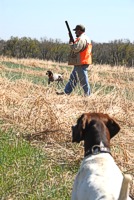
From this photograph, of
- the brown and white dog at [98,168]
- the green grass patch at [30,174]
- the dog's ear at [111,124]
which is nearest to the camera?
the brown and white dog at [98,168]

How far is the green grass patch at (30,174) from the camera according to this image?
16.6ft

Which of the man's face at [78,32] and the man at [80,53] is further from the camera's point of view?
the man's face at [78,32]

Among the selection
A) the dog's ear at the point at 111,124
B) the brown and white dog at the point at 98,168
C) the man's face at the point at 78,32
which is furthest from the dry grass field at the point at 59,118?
the man's face at the point at 78,32

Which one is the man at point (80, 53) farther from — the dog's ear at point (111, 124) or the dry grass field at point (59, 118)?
the dog's ear at point (111, 124)

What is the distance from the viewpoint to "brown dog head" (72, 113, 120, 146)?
14.2 ft

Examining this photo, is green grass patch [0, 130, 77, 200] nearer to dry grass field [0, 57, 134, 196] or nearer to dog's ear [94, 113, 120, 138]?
dry grass field [0, 57, 134, 196]

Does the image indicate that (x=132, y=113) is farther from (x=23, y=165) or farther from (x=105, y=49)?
(x=105, y=49)

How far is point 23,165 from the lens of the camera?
5.78m

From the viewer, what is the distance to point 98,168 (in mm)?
3891

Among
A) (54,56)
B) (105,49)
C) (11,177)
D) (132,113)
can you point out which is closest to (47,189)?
(11,177)

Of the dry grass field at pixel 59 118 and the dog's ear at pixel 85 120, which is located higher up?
the dog's ear at pixel 85 120

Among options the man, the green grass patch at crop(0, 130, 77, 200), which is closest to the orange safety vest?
the man

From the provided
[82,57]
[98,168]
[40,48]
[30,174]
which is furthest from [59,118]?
[40,48]

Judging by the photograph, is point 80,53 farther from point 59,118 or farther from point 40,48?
point 40,48
